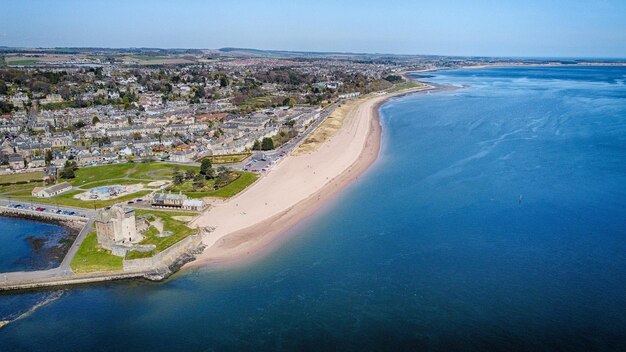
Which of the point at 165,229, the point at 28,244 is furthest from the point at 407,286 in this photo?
the point at 28,244

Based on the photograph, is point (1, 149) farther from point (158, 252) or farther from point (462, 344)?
point (462, 344)

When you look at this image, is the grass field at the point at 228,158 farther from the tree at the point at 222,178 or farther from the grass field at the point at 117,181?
the tree at the point at 222,178

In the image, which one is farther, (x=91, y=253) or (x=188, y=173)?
(x=188, y=173)

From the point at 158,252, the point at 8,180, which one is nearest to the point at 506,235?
the point at 158,252

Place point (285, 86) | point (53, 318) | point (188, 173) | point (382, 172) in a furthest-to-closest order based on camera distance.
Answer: point (285, 86) < point (382, 172) < point (188, 173) < point (53, 318)

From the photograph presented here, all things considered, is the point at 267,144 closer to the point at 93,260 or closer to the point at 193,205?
the point at 193,205

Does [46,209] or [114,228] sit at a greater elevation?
[114,228]

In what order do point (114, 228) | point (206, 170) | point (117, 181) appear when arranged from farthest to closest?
point (206, 170)
point (117, 181)
point (114, 228)
